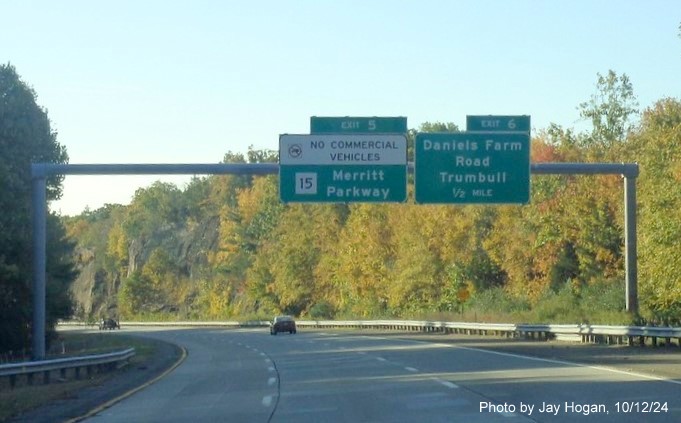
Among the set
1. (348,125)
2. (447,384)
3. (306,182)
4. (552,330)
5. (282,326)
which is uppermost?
(348,125)

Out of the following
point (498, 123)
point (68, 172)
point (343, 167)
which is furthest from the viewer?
point (498, 123)

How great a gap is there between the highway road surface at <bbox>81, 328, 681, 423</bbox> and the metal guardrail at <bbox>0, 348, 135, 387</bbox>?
7.00 ft

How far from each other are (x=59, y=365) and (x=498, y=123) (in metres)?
13.5

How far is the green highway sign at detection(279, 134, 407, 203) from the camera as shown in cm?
3147

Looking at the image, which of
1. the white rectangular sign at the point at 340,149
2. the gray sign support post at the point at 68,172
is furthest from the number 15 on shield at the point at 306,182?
the gray sign support post at the point at 68,172

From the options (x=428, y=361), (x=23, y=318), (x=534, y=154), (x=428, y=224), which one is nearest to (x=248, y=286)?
(x=428, y=224)

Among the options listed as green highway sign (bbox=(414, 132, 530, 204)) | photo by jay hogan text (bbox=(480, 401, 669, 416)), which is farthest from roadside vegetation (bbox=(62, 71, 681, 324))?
photo by jay hogan text (bbox=(480, 401, 669, 416))

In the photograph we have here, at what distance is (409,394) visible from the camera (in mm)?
20484

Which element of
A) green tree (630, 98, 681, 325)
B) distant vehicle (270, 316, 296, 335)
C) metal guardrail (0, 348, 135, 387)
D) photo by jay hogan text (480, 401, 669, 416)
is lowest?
distant vehicle (270, 316, 296, 335)

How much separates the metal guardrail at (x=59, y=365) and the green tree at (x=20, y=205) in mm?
11625

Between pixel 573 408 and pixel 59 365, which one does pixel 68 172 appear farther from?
pixel 573 408

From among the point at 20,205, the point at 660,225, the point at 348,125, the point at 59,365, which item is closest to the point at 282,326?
the point at 20,205

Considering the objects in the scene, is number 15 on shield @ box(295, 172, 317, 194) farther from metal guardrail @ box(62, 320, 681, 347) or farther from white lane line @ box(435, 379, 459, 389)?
metal guardrail @ box(62, 320, 681, 347)

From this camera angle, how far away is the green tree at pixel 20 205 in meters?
44.9
